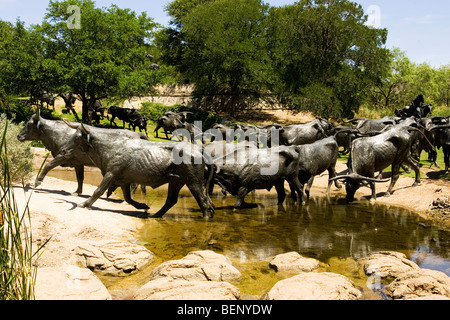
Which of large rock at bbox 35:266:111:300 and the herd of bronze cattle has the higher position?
the herd of bronze cattle

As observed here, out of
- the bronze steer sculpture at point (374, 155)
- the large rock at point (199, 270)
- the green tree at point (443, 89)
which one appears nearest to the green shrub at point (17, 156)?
the large rock at point (199, 270)

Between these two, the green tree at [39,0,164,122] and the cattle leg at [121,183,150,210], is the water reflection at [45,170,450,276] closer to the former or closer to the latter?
the cattle leg at [121,183,150,210]

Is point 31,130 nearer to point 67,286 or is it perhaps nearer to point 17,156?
point 17,156

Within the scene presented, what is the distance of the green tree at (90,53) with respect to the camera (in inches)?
1131

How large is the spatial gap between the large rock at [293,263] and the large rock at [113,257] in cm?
240

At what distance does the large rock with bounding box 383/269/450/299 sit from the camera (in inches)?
251

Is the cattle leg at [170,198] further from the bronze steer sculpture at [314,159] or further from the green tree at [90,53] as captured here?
the green tree at [90,53]

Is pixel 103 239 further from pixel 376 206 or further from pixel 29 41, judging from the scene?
pixel 29 41

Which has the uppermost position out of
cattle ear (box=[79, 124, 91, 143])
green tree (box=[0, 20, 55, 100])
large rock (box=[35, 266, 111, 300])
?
green tree (box=[0, 20, 55, 100])

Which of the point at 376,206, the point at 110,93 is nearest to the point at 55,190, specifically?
the point at 376,206

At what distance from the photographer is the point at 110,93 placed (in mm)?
30141

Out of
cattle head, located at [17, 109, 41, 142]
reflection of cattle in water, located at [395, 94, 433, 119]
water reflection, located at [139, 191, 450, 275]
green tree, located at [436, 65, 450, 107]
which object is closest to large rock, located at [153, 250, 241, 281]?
water reflection, located at [139, 191, 450, 275]

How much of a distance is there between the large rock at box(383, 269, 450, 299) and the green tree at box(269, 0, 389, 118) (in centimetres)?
3474
